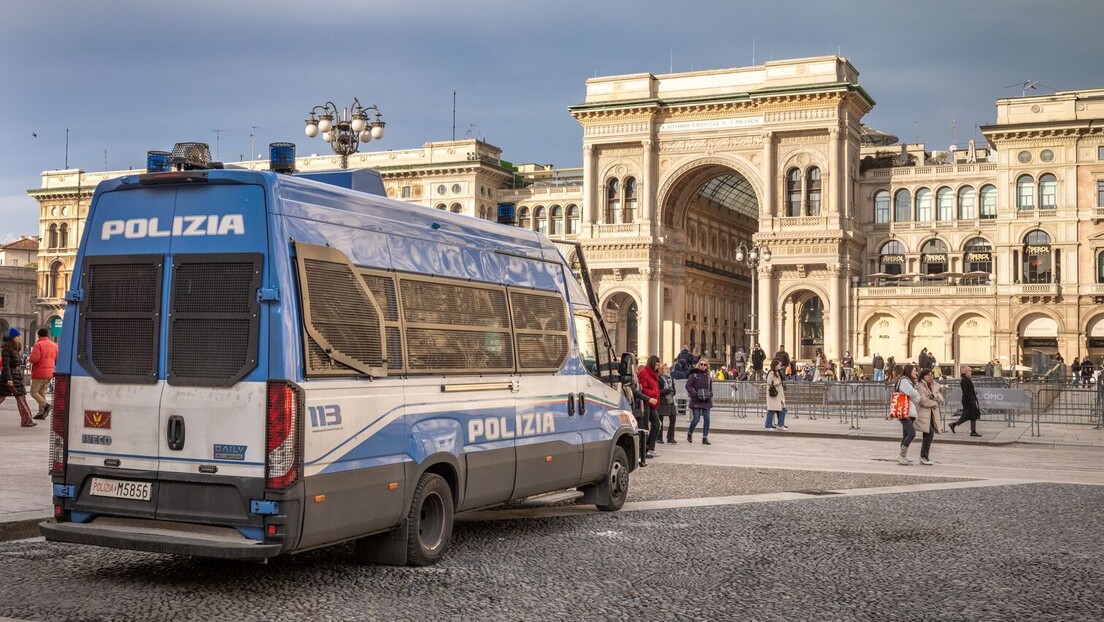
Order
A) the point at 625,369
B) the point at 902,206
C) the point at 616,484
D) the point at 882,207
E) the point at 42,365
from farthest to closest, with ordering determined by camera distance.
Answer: the point at 882,207 → the point at 902,206 → the point at 42,365 → the point at 616,484 → the point at 625,369

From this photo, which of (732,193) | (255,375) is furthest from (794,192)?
(255,375)

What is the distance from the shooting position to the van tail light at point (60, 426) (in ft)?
25.5

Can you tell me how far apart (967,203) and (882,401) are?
38.6 metres

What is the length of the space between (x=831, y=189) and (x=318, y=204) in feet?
181

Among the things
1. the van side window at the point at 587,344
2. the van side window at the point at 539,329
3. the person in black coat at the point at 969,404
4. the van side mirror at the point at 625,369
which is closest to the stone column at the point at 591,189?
the person in black coat at the point at 969,404

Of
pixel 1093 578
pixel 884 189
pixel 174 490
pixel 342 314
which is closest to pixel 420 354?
pixel 342 314

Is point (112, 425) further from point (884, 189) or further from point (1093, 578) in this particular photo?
point (884, 189)

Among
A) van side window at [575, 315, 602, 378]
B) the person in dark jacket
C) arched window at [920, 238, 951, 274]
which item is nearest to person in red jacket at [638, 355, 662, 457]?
van side window at [575, 315, 602, 378]

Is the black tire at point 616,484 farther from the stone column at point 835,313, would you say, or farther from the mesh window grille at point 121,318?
the stone column at point 835,313

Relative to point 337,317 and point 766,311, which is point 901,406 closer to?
point 337,317

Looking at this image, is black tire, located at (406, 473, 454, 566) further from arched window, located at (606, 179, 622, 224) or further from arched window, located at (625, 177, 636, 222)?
arched window, located at (606, 179, 622, 224)

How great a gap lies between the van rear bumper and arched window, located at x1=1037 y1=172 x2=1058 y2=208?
205 ft

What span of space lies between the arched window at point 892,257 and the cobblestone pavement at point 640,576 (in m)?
58.8

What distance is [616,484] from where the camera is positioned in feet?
38.8
